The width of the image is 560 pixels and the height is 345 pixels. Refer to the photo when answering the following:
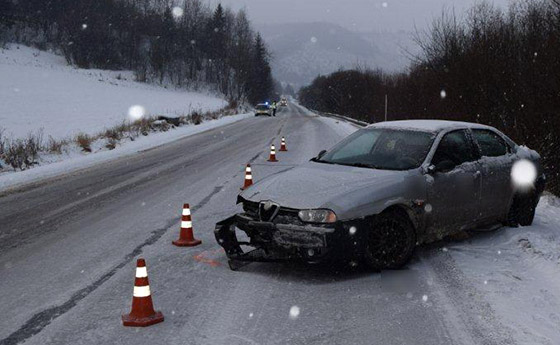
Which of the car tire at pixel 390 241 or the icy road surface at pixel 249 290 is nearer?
the icy road surface at pixel 249 290

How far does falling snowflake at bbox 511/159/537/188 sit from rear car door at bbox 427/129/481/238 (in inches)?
35.0

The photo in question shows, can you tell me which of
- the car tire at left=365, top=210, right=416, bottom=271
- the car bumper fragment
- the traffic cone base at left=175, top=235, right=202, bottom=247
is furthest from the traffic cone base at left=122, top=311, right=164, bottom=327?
the traffic cone base at left=175, top=235, right=202, bottom=247

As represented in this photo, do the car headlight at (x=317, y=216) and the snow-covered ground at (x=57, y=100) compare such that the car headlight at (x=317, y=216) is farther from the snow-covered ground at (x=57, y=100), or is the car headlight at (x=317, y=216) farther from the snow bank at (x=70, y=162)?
the snow-covered ground at (x=57, y=100)

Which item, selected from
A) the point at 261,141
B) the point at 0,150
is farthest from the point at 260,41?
the point at 0,150

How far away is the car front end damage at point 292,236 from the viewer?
5.25m

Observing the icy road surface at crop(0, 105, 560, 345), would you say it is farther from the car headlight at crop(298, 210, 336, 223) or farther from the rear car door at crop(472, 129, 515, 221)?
the car headlight at crop(298, 210, 336, 223)

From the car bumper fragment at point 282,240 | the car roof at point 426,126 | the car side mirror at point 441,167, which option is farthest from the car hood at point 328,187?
the car roof at point 426,126

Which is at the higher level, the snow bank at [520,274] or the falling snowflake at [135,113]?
the snow bank at [520,274]

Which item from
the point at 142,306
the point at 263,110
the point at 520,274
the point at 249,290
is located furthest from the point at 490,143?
the point at 263,110

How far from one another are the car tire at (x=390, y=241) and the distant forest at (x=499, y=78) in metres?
7.05

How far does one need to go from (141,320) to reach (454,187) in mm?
3986

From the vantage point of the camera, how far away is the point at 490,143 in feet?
24.2

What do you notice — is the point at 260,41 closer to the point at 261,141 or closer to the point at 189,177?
the point at 261,141

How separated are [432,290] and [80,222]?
5.48 meters
